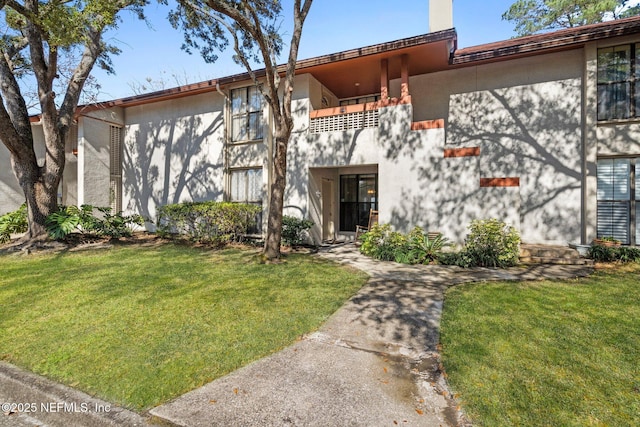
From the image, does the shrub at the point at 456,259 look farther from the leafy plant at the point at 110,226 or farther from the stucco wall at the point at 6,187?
the stucco wall at the point at 6,187

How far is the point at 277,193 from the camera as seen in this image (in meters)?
7.50

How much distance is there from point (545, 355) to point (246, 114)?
10.9 meters

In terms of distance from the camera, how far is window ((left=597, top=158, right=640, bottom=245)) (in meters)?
8.01

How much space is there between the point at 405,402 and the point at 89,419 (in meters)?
2.48

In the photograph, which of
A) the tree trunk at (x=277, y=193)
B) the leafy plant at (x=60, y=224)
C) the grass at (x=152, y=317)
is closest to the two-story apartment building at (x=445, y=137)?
the tree trunk at (x=277, y=193)

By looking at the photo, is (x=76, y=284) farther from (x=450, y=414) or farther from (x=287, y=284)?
(x=450, y=414)

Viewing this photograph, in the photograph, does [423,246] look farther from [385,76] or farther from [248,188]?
[248,188]

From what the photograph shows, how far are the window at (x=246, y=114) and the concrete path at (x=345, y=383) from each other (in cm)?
850

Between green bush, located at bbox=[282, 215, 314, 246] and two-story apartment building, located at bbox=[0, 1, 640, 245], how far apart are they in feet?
1.56

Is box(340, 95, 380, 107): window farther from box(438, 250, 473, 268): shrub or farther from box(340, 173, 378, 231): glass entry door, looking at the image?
box(438, 250, 473, 268): shrub

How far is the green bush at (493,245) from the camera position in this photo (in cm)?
742

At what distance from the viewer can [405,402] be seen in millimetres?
2508

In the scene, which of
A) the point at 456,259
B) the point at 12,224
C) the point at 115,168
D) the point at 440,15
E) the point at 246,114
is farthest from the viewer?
the point at 115,168

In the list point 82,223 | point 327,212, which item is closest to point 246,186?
point 327,212
